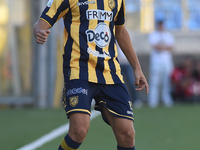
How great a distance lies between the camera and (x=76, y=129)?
10.2ft

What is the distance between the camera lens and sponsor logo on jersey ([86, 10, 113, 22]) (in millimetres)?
3359

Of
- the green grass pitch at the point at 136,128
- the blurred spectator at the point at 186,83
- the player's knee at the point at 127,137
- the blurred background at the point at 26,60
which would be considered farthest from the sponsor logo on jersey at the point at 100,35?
the blurred spectator at the point at 186,83

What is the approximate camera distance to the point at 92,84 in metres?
3.30

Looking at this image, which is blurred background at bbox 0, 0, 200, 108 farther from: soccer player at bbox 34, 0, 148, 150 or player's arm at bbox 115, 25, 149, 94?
soccer player at bbox 34, 0, 148, 150

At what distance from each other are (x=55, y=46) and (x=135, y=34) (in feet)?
14.8

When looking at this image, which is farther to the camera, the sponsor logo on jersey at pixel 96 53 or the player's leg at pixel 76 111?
the sponsor logo on jersey at pixel 96 53

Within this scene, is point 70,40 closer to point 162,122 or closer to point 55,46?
point 162,122

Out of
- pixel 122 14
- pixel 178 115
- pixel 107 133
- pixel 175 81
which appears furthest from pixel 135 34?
pixel 122 14

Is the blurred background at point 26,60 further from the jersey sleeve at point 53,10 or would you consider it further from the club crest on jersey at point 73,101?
the club crest on jersey at point 73,101

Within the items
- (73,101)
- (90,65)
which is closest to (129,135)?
(73,101)

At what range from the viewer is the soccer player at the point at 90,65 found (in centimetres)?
323

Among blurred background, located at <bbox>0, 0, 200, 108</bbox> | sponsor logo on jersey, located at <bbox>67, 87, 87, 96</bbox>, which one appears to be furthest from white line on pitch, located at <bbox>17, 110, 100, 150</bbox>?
blurred background, located at <bbox>0, 0, 200, 108</bbox>

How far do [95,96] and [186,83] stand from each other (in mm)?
7974

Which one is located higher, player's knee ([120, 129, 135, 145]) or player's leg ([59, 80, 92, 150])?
player's leg ([59, 80, 92, 150])
